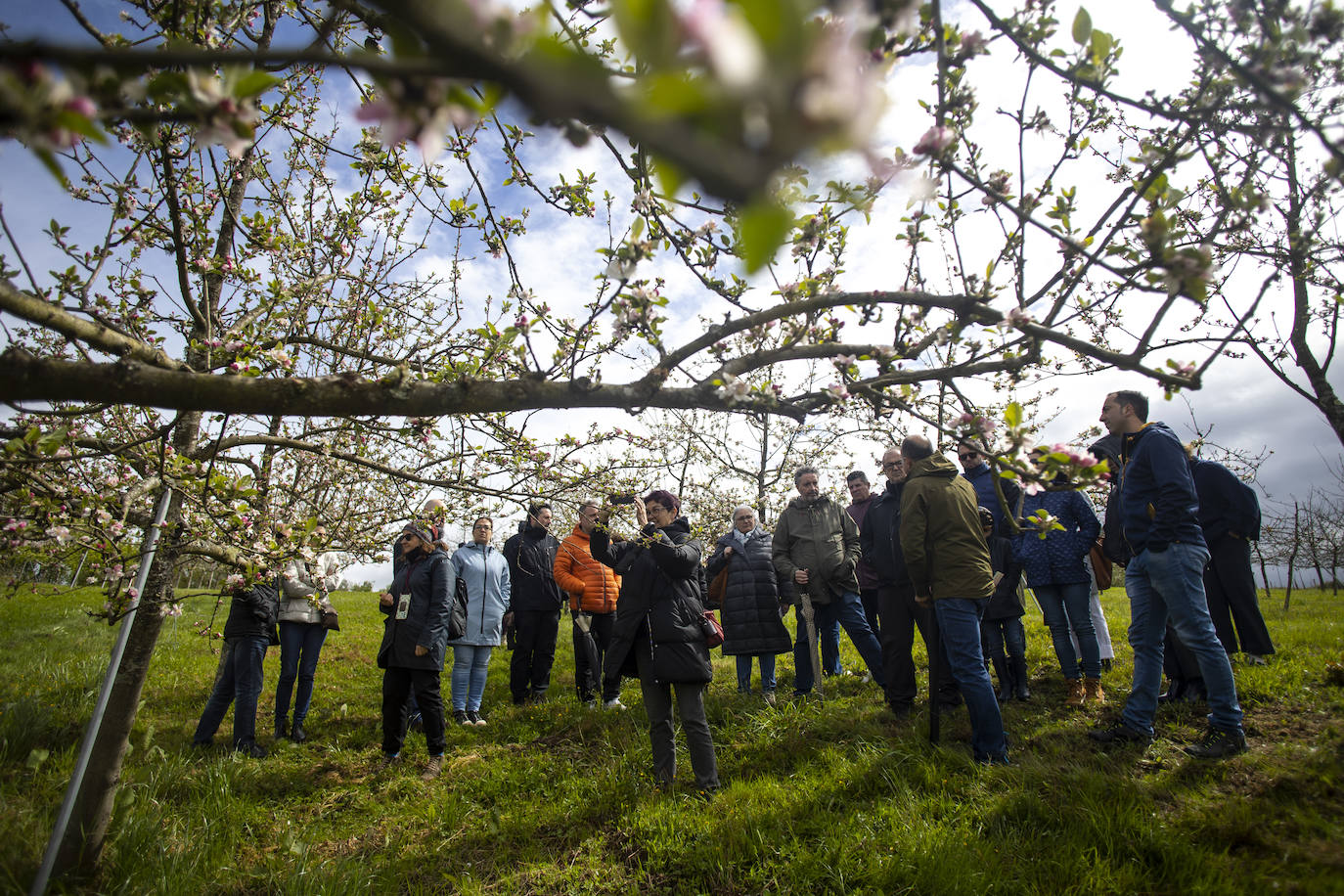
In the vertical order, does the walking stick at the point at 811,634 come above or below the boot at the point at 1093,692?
above

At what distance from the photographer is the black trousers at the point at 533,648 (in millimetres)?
6258

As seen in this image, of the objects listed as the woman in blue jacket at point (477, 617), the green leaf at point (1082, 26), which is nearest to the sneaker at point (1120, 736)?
the green leaf at point (1082, 26)

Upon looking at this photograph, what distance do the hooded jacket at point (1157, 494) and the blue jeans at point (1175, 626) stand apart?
9cm

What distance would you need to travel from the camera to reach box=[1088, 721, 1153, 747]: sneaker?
369cm

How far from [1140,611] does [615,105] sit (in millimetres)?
4624

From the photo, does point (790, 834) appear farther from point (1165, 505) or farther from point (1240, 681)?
point (1240, 681)

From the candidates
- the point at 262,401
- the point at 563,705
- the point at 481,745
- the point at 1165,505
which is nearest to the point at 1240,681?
the point at 1165,505

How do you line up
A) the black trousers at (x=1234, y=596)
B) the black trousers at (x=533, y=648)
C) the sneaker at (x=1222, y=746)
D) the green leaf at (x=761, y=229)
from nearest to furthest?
the green leaf at (x=761, y=229)
the sneaker at (x=1222, y=746)
the black trousers at (x=1234, y=596)
the black trousers at (x=533, y=648)

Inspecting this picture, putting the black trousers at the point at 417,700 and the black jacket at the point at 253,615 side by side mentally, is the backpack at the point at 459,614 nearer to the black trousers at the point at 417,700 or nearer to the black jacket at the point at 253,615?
the black trousers at the point at 417,700

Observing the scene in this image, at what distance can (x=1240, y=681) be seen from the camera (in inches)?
174

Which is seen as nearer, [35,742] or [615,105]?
[615,105]

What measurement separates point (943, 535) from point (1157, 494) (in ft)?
4.08

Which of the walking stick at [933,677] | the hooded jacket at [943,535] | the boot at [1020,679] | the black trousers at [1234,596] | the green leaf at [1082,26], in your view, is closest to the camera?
the green leaf at [1082,26]

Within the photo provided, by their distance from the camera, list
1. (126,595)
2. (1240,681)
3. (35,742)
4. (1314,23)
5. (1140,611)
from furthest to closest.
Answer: (35,742) < (1240,681) < (1140,611) < (126,595) < (1314,23)
